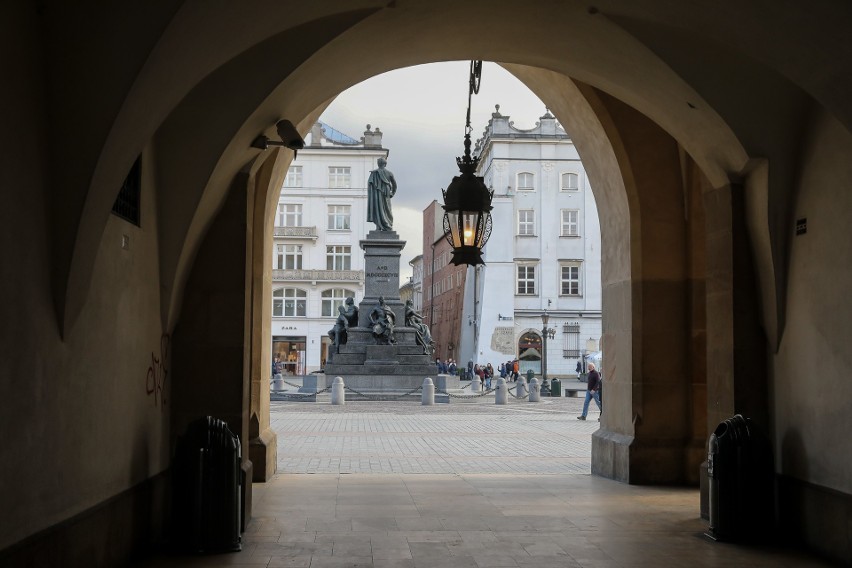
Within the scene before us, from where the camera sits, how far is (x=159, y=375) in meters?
8.61

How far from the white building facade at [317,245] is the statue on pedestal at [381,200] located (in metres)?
27.5

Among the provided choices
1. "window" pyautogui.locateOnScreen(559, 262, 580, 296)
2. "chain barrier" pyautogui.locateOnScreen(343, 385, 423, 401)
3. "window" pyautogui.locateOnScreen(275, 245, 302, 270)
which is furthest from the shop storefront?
"chain barrier" pyautogui.locateOnScreen(343, 385, 423, 401)

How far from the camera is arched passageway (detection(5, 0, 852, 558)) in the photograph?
6027 mm

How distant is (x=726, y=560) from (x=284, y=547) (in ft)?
11.9

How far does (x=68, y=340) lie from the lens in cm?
628

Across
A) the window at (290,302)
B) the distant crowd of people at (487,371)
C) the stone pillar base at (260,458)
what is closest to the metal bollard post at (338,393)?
the distant crowd of people at (487,371)

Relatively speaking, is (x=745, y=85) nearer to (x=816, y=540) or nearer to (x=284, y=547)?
(x=816, y=540)

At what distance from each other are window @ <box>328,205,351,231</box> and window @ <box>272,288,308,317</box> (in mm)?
5148

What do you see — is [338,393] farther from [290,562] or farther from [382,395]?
[290,562]

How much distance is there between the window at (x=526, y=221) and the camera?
2299 inches

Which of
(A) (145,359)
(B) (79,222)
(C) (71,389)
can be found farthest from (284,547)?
(B) (79,222)

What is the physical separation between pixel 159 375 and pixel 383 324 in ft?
87.5

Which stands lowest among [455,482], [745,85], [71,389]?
[455,482]

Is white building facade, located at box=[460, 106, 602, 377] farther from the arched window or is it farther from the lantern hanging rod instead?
the lantern hanging rod
